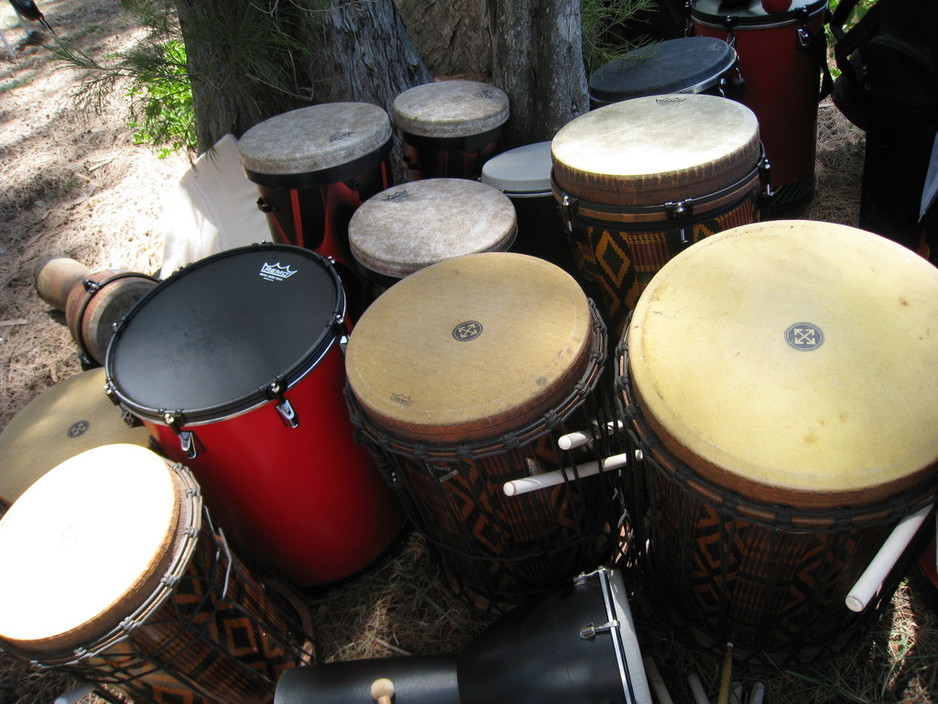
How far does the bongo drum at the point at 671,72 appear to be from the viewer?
2.34 m

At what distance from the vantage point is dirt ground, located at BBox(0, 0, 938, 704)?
1.95 meters

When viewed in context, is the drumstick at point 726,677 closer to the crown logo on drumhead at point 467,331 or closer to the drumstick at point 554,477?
the drumstick at point 554,477

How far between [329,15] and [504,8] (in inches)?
29.7

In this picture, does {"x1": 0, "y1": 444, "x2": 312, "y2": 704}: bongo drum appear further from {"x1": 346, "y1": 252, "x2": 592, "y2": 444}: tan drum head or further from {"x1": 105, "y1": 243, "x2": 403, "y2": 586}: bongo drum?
{"x1": 346, "y1": 252, "x2": 592, "y2": 444}: tan drum head

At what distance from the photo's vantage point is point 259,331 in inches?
70.0

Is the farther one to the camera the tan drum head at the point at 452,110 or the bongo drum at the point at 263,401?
the tan drum head at the point at 452,110

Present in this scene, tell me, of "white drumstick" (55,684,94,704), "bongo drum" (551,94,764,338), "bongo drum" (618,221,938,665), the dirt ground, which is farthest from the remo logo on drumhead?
"white drumstick" (55,684,94,704)

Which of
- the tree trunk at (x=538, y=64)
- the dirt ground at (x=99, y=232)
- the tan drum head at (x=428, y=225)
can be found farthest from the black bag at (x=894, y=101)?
the tan drum head at (x=428, y=225)

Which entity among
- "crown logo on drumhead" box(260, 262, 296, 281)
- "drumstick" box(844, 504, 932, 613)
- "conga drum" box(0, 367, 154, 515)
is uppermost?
"crown logo on drumhead" box(260, 262, 296, 281)

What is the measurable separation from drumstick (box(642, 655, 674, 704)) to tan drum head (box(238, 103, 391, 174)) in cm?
180

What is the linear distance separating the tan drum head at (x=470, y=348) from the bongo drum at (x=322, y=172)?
75cm

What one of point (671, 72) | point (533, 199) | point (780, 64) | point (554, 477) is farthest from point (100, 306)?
point (780, 64)

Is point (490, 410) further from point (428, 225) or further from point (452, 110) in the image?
point (452, 110)

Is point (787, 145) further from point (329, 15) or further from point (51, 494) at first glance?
point (51, 494)
